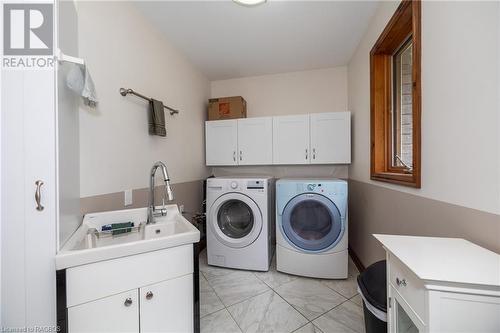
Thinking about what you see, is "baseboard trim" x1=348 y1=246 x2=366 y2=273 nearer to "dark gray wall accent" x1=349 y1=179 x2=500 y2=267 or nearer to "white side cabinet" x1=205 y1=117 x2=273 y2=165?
"dark gray wall accent" x1=349 y1=179 x2=500 y2=267

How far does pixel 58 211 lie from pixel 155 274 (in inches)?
19.3

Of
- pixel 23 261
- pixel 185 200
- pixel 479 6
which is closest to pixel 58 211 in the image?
pixel 23 261

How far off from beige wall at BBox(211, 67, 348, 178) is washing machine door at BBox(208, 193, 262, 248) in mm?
829

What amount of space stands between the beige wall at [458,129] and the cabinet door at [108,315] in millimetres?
1457

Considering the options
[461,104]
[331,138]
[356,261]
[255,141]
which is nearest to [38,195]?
[461,104]

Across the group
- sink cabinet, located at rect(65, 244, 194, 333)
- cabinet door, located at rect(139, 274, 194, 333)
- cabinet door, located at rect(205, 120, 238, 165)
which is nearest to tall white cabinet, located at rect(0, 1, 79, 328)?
sink cabinet, located at rect(65, 244, 194, 333)

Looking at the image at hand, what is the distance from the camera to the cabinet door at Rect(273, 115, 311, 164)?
2446mm

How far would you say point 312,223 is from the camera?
1991mm

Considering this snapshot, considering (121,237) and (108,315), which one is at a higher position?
(121,237)

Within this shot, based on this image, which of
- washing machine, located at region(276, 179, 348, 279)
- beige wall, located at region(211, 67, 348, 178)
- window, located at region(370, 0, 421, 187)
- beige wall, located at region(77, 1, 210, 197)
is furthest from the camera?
beige wall, located at region(211, 67, 348, 178)

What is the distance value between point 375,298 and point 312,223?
1065 millimetres

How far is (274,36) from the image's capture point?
2002 millimetres

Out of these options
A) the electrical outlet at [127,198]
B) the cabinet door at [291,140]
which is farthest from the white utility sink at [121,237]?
the cabinet door at [291,140]

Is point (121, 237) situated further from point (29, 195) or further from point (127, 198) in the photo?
point (29, 195)
